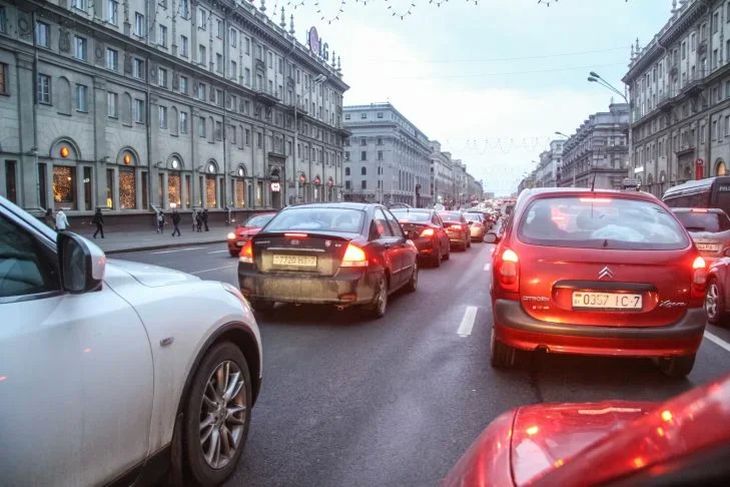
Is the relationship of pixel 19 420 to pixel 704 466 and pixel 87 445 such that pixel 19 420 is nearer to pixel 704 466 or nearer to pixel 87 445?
pixel 87 445

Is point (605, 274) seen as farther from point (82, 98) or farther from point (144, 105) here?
point (144, 105)

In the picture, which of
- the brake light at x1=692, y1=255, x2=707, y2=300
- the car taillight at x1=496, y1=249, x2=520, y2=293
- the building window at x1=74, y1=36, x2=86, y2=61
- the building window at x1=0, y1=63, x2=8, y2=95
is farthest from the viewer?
the building window at x1=74, y1=36, x2=86, y2=61

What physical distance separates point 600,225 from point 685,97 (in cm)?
5786

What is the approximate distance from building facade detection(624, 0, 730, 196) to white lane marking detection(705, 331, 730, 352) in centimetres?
4175

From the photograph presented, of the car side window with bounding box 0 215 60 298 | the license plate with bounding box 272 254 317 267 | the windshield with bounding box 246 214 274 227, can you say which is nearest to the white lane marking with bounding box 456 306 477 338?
the license plate with bounding box 272 254 317 267

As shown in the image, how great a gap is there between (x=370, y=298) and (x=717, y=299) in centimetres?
468

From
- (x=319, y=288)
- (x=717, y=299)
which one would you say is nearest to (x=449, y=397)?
(x=319, y=288)

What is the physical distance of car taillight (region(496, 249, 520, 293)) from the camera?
488cm

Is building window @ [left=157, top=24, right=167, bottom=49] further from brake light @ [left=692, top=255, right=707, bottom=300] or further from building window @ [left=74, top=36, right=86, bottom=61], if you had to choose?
brake light @ [left=692, top=255, right=707, bottom=300]

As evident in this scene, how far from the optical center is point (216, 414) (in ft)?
10.1

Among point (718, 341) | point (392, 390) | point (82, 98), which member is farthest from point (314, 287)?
point (82, 98)

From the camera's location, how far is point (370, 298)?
7469 mm

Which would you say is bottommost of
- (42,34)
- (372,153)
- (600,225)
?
(600,225)

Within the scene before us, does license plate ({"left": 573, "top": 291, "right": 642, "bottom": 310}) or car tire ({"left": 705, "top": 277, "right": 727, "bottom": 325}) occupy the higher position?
license plate ({"left": 573, "top": 291, "right": 642, "bottom": 310})
